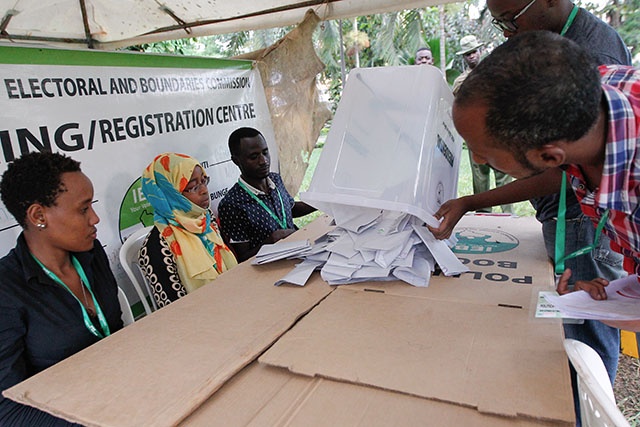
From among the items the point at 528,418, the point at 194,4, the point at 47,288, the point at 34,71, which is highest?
the point at 194,4

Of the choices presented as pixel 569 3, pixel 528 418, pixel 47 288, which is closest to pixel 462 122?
pixel 528 418

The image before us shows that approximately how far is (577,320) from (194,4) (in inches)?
112

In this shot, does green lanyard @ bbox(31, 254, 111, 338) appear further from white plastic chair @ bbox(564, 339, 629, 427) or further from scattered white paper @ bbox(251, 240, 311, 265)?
white plastic chair @ bbox(564, 339, 629, 427)

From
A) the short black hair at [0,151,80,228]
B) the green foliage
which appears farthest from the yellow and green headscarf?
the green foliage

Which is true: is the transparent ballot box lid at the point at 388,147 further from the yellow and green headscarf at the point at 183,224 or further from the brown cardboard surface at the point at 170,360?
the yellow and green headscarf at the point at 183,224

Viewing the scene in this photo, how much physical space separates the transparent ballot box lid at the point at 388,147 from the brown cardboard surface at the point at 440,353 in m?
0.30

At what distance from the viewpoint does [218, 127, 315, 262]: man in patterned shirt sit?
229cm

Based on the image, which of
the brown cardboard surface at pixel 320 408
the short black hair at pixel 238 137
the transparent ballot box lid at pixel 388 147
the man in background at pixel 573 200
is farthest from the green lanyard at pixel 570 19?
the short black hair at pixel 238 137

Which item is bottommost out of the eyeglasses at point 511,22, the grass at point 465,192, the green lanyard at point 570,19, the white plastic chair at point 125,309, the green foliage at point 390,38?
the grass at point 465,192

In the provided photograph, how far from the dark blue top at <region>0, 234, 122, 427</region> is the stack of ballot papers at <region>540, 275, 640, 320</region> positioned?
4.02 ft

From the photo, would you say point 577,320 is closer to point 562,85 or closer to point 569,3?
point 562,85

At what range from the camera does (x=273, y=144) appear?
3.29 m

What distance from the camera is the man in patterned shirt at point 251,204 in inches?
90.0

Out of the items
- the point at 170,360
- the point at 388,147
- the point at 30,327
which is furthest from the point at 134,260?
the point at 388,147
